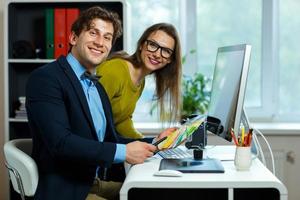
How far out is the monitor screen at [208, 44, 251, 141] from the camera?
1.84m

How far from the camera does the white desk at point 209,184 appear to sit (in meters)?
1.57


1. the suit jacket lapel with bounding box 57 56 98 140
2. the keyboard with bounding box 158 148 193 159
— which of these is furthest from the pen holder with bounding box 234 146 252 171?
the suit jacket lapel with bounding box 57 56 98 140

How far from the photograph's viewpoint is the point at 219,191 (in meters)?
1.85

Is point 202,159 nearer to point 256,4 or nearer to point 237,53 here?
point 237,53

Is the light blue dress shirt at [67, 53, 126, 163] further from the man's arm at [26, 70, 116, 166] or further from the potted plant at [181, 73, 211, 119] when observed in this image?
the potted plant at [181, 73, 211, 119]

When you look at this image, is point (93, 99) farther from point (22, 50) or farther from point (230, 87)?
point (22, 50)

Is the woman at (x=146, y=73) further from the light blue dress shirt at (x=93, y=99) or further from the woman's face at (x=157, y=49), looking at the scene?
the light blue dress shirt at (x=93, y=99)

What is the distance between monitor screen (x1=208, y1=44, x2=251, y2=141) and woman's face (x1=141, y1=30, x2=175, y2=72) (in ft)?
0.77

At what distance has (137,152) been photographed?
1778 mm

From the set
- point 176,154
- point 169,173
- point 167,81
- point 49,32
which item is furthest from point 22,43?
point 169,173

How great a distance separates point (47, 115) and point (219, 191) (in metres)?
0.67

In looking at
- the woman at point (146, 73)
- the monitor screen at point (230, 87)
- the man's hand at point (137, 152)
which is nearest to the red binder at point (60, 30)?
the woman at point (146, 73)

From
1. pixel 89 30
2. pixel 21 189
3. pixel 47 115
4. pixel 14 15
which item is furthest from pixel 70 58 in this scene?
pixel 14 15

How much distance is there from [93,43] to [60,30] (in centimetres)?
144
